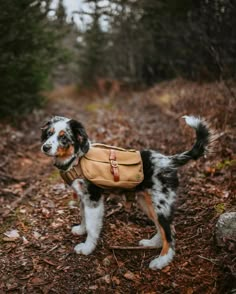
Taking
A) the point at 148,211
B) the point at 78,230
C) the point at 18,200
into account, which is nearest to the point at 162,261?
the point at 148,211

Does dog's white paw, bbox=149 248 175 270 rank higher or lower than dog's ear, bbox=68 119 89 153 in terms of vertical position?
lower

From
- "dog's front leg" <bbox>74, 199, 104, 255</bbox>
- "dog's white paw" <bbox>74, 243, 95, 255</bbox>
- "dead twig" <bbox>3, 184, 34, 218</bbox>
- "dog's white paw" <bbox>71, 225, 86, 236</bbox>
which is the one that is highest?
"dog's front leg" <bbox>74, 199, 104, 255</bbox>

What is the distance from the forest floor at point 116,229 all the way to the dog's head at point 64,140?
0.86m

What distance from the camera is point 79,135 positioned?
172 inches

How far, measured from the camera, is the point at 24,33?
923 centimetres

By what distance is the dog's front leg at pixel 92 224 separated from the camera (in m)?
4.43

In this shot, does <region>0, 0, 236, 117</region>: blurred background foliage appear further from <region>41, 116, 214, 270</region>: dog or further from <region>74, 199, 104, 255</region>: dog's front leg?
<region>74, 199, 104, 255</region>: dog's front leg

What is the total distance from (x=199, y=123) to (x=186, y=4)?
9.57 meters

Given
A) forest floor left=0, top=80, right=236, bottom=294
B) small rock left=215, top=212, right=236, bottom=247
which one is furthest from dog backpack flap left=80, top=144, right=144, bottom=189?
small rock left=215, top=212, right=236, bottom=247

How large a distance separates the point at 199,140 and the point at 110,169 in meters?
1.19

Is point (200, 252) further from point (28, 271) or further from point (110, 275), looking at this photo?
point (28, 271)

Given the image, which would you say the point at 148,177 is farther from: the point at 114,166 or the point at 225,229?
the point at 225,229

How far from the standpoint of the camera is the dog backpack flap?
4273mm

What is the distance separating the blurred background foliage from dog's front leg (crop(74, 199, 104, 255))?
4255mm
